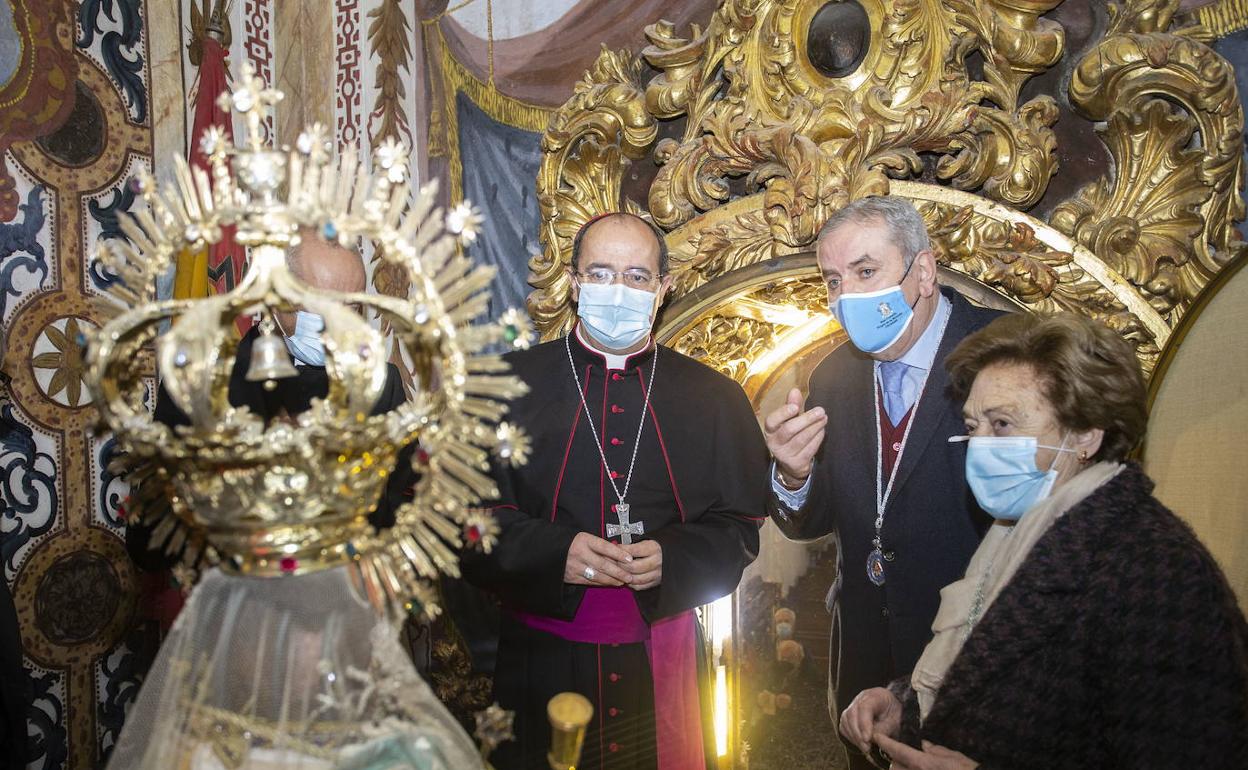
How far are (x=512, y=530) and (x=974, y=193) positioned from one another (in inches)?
69.7

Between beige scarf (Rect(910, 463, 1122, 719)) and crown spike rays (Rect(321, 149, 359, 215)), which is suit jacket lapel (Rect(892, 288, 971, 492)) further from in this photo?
crown spike rays (Rect(321, 149, 359, 215))

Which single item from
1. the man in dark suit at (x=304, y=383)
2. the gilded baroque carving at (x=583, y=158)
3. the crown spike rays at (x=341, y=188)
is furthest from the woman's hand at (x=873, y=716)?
the gilded baroque carving at (x=583, y=158)

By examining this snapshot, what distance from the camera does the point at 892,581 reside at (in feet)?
9.07

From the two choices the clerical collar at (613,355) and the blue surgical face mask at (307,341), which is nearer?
the blue surgical face mask at (307,341)

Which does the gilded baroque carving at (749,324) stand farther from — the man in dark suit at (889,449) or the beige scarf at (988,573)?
the beige scarf at (988,573)

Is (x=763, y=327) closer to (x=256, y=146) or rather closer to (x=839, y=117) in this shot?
(x=839, y=117)

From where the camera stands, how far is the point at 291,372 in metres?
1.58

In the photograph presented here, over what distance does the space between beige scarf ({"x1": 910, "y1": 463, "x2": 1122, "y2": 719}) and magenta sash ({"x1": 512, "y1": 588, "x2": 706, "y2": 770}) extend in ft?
2.77

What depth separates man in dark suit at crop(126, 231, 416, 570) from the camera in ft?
9.16

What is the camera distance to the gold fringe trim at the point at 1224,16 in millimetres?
2744

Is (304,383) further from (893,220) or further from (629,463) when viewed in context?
(893,220)

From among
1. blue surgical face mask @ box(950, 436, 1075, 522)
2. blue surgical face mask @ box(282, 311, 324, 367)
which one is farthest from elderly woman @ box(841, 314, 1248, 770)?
blue surgical face mask @ box(282, 311, 324, 367)

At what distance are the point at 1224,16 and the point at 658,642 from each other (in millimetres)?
2354

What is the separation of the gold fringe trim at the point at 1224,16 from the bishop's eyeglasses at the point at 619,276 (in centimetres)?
170
